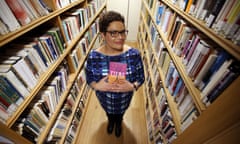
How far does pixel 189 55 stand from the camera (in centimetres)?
87

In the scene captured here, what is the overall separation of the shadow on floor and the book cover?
0.94 m

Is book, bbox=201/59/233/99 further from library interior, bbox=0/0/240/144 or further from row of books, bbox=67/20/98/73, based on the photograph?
row of books, bbox=67/20/98/73

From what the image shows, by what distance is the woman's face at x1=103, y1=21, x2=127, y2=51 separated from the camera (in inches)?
38.9

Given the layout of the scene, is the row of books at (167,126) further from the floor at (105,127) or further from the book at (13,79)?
the book at (13,79)

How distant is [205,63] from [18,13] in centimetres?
101

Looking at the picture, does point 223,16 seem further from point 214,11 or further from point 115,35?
point 115,35

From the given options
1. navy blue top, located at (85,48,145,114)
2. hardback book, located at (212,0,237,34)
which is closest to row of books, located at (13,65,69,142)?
navy blue top, located at (85,48,145,114)

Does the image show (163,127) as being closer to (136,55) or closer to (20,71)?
(136,55)

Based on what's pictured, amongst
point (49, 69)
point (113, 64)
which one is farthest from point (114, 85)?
point (49, 69)

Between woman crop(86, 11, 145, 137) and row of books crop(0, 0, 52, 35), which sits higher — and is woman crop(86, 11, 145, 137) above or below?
below

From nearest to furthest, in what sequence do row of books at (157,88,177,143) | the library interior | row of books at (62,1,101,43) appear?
the library interior
row of books at (157,88,177,143)
row of books at (62,1,101,43)

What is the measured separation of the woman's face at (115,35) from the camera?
99 cm

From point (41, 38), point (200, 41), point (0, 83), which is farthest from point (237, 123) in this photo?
point (41, 38)

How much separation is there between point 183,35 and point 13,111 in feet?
3.72
